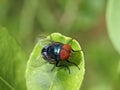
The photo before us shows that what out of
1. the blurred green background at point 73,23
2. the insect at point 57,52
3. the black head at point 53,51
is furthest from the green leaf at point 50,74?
the blurred green background at point 73,23

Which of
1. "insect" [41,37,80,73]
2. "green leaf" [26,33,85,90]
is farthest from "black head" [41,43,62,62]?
"green leaf" [26,33,85,90]

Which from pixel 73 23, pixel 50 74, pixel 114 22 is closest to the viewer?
pixel 50 74

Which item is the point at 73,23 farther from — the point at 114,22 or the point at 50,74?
the point at 50,74

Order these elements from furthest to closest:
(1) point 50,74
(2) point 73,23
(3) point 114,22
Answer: (2) point 73,23
(3) point 114,22
(1) point 50,74

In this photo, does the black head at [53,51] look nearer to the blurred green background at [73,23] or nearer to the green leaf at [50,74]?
the green leaf at [50,74]

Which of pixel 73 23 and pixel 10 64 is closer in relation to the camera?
pixel 10 64

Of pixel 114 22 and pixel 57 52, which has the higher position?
pixel 114 22

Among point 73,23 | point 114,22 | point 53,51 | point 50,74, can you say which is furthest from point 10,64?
point 73,23
